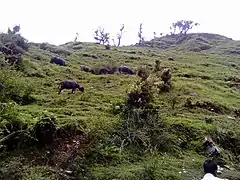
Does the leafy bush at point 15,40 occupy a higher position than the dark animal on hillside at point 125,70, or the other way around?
the leafy bush at point 15,40

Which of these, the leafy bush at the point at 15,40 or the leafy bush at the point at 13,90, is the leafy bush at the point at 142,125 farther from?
the leafy bush at the point at 15,40

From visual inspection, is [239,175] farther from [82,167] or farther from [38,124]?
[38,124]

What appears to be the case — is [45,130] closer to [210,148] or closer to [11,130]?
[11,130]

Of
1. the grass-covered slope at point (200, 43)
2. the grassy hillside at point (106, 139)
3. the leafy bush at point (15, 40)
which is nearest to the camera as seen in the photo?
the grassy hillside at point (106, 139)

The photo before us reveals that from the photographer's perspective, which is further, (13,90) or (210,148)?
(13,90)

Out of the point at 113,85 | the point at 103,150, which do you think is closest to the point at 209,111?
the point at 113,85

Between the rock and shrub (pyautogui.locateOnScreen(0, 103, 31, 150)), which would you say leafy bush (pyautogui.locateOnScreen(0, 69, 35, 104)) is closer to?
shrub (pyautogui.locateOnScreen(0, 103, 31, 150))

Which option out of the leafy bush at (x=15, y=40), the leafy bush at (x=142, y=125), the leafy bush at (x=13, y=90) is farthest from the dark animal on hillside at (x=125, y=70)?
the leafy bush at (x=142, y=125)

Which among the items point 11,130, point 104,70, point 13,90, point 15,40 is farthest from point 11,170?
point 15,40

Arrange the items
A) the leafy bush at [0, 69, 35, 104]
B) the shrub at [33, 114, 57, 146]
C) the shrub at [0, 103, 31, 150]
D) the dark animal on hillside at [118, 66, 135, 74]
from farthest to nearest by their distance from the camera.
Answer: the dark animal on hillside at [118, 66, 135, 74] < the leafy bush at [0, 69, 35, 104] < the shrub at [33, 114, 57, 146] < the shrub at [0, 103, 31, 150]

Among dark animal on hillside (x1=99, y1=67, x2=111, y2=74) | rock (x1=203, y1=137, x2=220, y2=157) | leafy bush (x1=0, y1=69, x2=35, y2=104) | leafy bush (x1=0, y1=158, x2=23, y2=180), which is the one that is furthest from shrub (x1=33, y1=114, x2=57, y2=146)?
dark animal on hillside (x1=99, y1=67, x2=111, y2=74)

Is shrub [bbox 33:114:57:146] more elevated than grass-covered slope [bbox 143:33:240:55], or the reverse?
grass-covered slope [bbox 143:33:240:55]

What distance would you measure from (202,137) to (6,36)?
77.7 feet

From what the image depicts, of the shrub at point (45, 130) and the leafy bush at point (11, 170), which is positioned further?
the shrub at point (45, 130)
